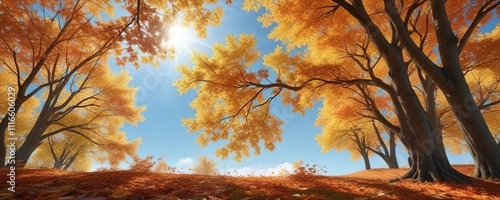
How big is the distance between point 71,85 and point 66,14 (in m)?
4.46

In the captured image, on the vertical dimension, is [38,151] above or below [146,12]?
below

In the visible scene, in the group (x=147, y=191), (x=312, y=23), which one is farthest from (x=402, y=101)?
(x=147, y=191)

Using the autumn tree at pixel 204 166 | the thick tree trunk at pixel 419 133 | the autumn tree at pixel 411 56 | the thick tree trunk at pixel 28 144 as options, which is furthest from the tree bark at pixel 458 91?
the autumn tree at pixel 204 166

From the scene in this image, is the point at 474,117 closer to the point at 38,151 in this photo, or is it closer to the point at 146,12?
the point at 146,12

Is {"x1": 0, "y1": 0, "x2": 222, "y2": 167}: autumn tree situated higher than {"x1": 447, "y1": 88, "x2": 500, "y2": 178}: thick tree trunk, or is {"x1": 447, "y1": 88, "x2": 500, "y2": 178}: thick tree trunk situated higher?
{"x1": 0, "y1": 0, "x2": 222, "y2": 167}: autumn tree

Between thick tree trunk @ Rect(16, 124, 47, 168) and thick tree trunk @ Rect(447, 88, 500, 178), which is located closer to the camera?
thick tree trunk @ Rect(447, 88, 500, 178)

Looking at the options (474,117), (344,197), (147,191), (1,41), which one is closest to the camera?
(147,191)

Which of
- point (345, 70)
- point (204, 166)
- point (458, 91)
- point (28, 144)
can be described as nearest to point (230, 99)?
point (345, 70)

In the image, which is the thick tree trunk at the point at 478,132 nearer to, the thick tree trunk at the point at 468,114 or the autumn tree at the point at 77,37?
the thick tree trunk at the point at 468,114

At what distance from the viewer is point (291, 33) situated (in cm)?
756

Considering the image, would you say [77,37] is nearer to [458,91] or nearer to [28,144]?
[28,144]

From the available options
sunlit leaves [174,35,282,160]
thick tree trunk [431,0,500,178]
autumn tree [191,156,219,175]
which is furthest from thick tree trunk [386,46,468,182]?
autumn tree [191,156,219,175]

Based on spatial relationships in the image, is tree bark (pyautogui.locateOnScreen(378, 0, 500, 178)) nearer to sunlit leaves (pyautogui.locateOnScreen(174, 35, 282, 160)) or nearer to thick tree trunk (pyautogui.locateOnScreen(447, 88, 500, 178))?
thick tree trunk (pyautogui.locateOnScreen(447, 88, 500, 178))

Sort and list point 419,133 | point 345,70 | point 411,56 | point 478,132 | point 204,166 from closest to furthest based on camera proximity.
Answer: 1. point 478,132
2. point 411,56
3. point 419,133
4. point 345,70
5. point 204,166
